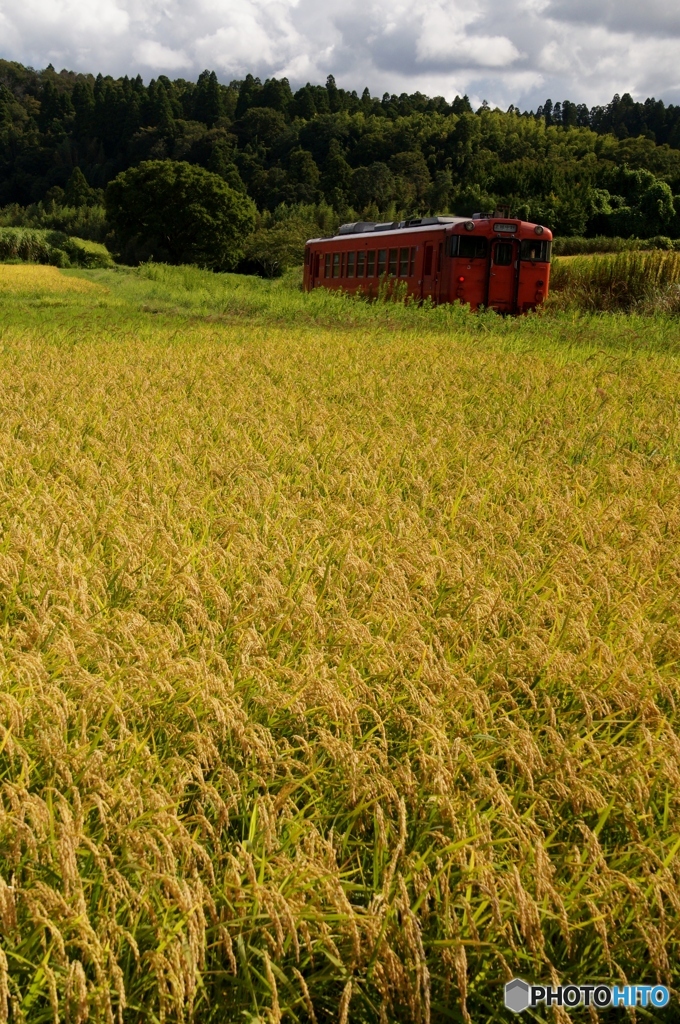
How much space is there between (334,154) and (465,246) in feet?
246

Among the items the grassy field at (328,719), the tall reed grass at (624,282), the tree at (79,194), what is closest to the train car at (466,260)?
the tall reed grass at (624,282)

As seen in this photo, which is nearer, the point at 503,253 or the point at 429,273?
the point at 503,253

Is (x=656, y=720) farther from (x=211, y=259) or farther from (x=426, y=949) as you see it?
(x=211, y=259)

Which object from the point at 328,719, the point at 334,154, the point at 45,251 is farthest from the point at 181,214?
the point at 328,719

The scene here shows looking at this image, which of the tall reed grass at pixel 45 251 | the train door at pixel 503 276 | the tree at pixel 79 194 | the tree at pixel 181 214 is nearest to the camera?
the train door at pixel 503 276

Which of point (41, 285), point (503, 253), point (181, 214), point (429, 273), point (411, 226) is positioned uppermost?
point (181, 214)

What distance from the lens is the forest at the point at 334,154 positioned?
202 feet

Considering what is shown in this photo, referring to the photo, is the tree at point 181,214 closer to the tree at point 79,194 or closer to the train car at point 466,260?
the tree at point 79,194

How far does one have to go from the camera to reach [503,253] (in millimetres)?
21984

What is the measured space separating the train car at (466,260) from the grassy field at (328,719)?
14.6 m

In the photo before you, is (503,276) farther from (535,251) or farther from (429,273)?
(429,273)

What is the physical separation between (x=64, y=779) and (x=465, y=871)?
3.43 ft

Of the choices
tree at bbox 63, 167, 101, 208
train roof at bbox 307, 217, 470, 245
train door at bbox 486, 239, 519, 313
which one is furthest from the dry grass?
tree at bbox 63, 167, 101, 208

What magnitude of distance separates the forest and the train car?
33.0 metres
